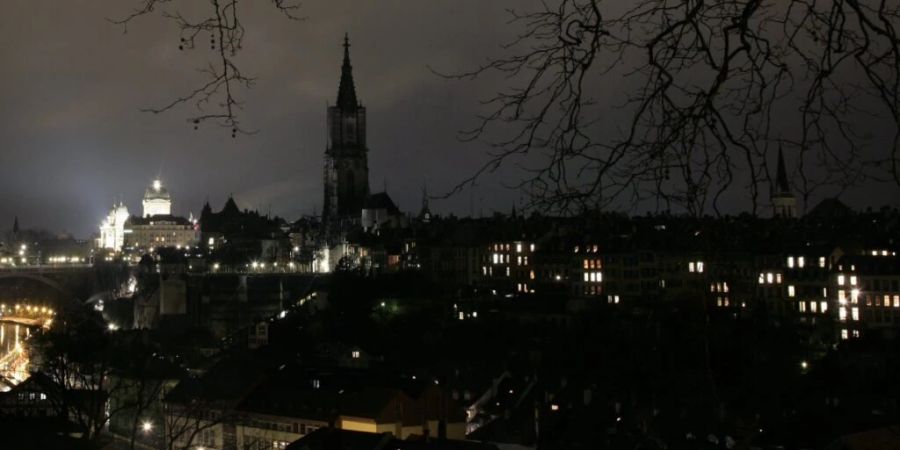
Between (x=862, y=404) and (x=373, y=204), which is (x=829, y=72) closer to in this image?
(x=862, y=404)

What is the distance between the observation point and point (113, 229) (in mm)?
113375

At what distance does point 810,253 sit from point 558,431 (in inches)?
666

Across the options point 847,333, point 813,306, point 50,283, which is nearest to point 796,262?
point 813,306

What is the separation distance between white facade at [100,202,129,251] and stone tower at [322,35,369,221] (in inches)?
1610

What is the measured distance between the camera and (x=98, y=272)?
7669cm

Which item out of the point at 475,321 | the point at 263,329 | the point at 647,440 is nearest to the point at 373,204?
the point at 263,329

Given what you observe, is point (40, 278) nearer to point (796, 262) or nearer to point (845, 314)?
point (796, 262)

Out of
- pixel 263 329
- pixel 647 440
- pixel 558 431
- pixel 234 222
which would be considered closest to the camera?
pixel 647 440

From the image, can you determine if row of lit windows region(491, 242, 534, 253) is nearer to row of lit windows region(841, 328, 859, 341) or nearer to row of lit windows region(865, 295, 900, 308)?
row of lit windows region(841, 328, 859, 341)

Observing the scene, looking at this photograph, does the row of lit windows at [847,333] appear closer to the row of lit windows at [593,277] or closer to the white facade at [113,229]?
the row of lit windows at [593,277]

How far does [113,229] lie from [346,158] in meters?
45.2

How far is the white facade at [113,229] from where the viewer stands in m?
112

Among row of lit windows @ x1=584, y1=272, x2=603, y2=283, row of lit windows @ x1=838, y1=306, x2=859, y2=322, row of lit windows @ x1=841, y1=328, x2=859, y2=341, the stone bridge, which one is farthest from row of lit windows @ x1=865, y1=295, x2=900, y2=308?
the stone bridge

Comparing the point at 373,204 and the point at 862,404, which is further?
the point at 373,204
